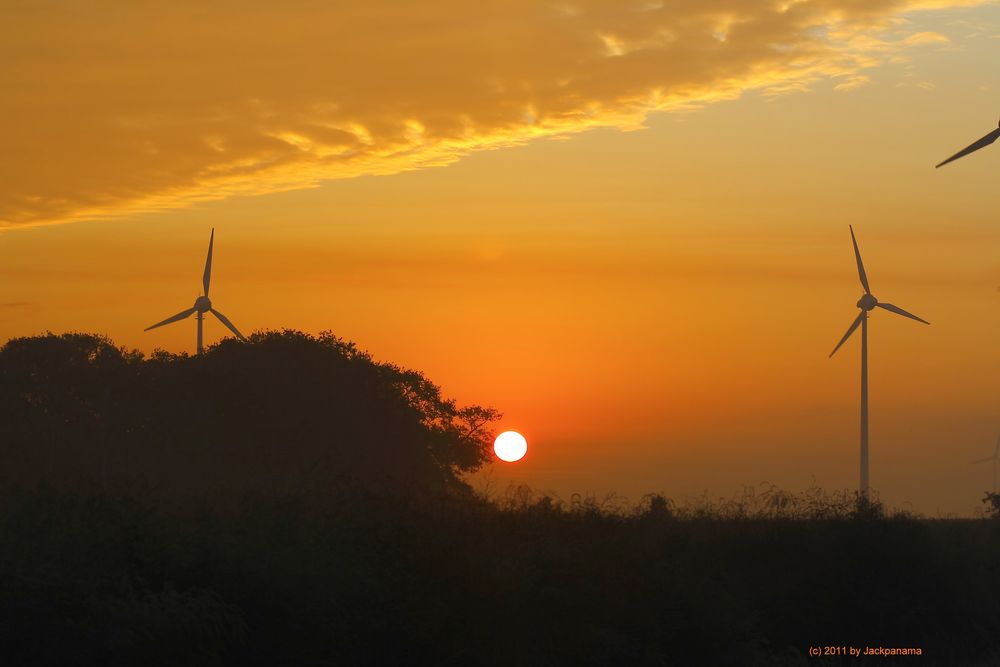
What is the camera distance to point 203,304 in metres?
89.2

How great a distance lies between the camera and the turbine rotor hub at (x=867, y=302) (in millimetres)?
82062

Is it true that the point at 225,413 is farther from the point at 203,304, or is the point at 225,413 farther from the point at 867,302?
the point at 867,302

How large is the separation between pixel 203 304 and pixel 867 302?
4681 centimetres

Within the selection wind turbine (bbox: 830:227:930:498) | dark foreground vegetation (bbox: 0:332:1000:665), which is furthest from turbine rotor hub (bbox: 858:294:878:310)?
dark foreground vegetation (bbox: 0:332:1000:665)

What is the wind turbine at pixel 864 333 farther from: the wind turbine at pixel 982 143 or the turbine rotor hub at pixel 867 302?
the wind turbine at pixel 982 143

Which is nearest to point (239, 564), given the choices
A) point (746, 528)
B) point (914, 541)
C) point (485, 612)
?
point (485, 612)

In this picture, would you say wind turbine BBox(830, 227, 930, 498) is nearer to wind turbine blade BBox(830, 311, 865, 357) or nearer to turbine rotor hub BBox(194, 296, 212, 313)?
wind turbine blade BBox(830, 311, 865, 357)

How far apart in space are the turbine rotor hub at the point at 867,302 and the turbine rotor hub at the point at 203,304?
4588 centimetres

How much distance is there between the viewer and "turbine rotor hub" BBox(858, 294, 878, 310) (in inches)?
3231

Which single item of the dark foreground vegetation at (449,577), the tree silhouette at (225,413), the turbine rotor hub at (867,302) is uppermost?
Result: the turbine rotor hub at (867,302)

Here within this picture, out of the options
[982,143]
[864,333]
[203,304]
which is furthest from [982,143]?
[203,304]

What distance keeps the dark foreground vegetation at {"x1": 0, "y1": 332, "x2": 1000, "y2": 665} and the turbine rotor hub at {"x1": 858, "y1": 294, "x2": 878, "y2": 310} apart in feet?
72.2

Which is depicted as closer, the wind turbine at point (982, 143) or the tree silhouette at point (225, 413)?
the wind turbine at point (982, 143)

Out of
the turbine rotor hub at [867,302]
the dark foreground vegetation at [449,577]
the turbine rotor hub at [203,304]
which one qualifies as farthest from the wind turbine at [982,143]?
the turbine rotor hub at [203,304]
